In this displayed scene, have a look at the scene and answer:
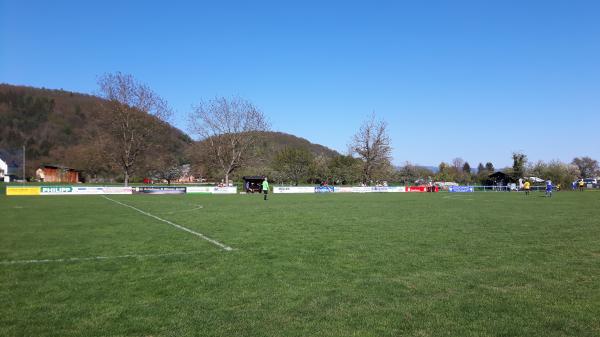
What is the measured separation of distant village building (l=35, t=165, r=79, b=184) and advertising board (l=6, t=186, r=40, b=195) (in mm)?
54233

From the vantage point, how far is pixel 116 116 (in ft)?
186

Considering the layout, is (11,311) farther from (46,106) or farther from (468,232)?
(46,106)

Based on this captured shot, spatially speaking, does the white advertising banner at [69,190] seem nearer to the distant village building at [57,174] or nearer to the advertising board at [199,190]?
the advertising board at [199,190]

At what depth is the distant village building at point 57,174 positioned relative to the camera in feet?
316

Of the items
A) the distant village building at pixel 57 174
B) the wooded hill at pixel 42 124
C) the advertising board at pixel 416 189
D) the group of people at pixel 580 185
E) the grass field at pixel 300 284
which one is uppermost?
the wooded hill at pixel 42 124

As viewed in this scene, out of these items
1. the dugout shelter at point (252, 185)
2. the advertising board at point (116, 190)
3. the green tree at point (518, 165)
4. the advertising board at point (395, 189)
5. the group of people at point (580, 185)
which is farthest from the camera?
the green tree at point (518, 165)

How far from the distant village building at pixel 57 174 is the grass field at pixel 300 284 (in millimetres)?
93711

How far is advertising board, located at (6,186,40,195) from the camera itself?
41.7 m

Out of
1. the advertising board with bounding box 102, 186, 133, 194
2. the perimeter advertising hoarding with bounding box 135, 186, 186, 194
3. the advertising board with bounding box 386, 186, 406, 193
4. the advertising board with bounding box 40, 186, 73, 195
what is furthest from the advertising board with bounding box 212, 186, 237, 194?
the advertising board with bounding box 386, 186, 406, 193

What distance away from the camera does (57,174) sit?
100 metres

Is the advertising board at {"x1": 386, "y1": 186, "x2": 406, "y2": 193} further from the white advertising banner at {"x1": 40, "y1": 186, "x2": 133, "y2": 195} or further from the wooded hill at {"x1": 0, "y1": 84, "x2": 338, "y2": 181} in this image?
the wooded hill at {"x1": 0, "y1": 84, "x2": 338, "y2": 181}

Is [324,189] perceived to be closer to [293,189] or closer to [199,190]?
[293,189]

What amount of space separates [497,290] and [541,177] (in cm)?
8882

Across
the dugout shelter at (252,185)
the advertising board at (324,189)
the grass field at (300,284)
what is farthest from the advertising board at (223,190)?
the grass field at (300,284)
